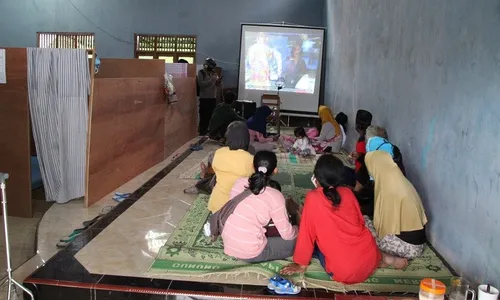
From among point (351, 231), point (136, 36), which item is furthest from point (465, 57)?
point (136, 36)

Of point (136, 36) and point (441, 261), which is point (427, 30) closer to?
point (441, 261)

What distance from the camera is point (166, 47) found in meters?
10.6

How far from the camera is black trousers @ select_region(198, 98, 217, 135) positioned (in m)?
7.46

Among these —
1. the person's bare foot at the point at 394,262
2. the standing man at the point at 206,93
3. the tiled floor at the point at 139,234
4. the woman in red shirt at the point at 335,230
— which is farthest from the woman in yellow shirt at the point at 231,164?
the standing man at the point at 206,93

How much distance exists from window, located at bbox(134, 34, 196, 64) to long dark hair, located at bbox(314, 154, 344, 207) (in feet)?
28.6

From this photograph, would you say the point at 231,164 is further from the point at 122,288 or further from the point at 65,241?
the point at 65,241

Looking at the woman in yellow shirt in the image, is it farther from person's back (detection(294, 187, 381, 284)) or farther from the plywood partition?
the plywood partition

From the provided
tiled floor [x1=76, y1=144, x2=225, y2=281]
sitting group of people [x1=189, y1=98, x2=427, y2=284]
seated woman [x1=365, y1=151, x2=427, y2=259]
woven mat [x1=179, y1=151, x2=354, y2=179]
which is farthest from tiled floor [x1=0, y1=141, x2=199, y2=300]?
seated woman [x1=365, y1=151, x2=427, y2=259]

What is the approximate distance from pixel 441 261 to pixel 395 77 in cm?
207

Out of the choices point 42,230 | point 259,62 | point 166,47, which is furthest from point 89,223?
point 166,47

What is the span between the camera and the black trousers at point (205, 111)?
294 inches

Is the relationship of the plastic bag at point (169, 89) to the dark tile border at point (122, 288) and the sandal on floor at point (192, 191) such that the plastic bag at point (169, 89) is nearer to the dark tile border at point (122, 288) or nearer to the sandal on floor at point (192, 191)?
the sandal on floor at point (192, 191)

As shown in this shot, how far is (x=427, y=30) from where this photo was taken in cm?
336

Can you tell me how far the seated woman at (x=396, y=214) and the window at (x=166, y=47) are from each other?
8.44 meters
